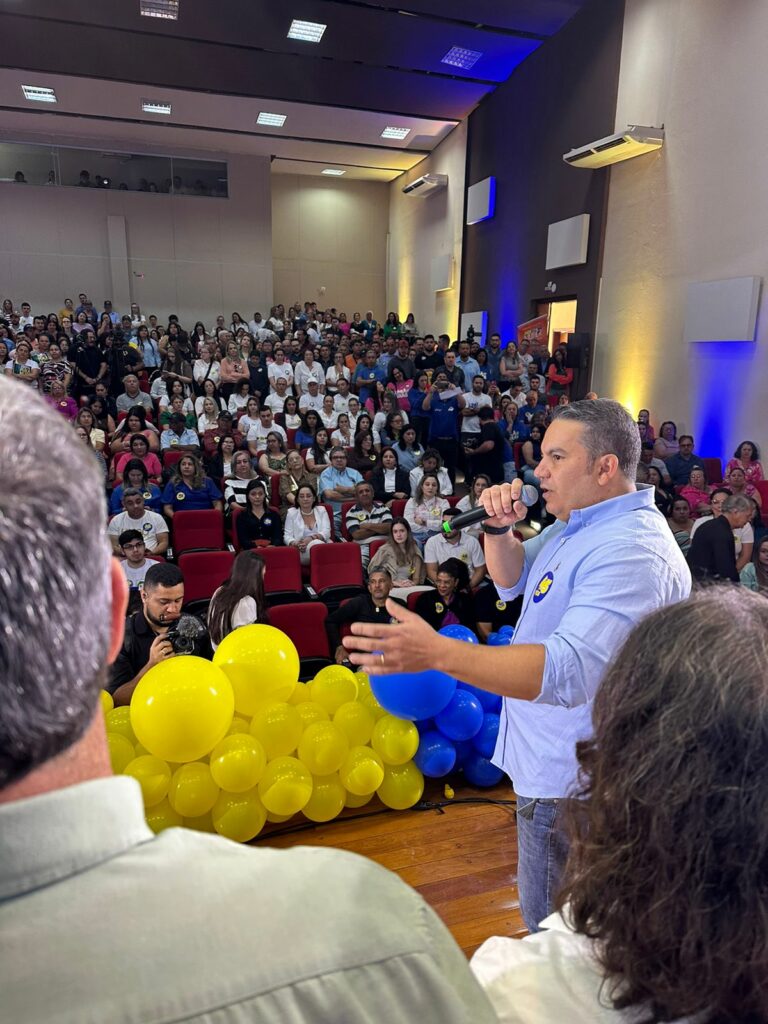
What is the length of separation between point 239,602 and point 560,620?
83.4 inches

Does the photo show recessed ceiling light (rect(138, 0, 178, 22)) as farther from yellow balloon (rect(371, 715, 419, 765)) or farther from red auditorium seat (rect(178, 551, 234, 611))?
yellow balloon (rect(371, 715, 419, 765))

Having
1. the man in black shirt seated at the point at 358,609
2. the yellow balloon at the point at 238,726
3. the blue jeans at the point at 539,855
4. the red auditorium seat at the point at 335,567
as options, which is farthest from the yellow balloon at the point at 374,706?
the red auditorium seat at the point at 335,567

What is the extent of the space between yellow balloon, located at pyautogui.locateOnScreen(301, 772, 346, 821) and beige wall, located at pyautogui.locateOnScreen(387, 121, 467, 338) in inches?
462

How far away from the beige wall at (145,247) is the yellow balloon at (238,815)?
13.8m

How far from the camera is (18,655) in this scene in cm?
39

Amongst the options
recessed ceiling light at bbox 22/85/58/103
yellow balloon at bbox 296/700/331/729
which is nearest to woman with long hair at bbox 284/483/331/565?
yellow balloon at bbox 296/700/331/729

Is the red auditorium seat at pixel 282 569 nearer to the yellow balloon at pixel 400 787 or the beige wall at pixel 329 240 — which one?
the yellow balloon at pixel 400 787

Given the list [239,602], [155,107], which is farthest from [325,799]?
[155,107]

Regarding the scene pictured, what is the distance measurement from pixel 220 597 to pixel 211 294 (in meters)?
12.9

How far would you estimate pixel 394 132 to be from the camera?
1264cm

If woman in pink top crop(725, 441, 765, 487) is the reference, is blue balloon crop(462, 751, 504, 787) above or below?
below

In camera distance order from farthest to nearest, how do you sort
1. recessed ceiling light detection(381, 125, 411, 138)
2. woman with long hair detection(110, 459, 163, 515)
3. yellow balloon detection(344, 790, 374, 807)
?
recessed ceiling light detection(381, 125, 411, 138) < woman with long hair detection(110, 459, 163, 515) < yellow balloon detection(344, 790, 374, 807)

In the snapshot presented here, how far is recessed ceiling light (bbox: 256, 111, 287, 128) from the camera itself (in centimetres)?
1169

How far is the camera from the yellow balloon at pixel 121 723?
258 cm
